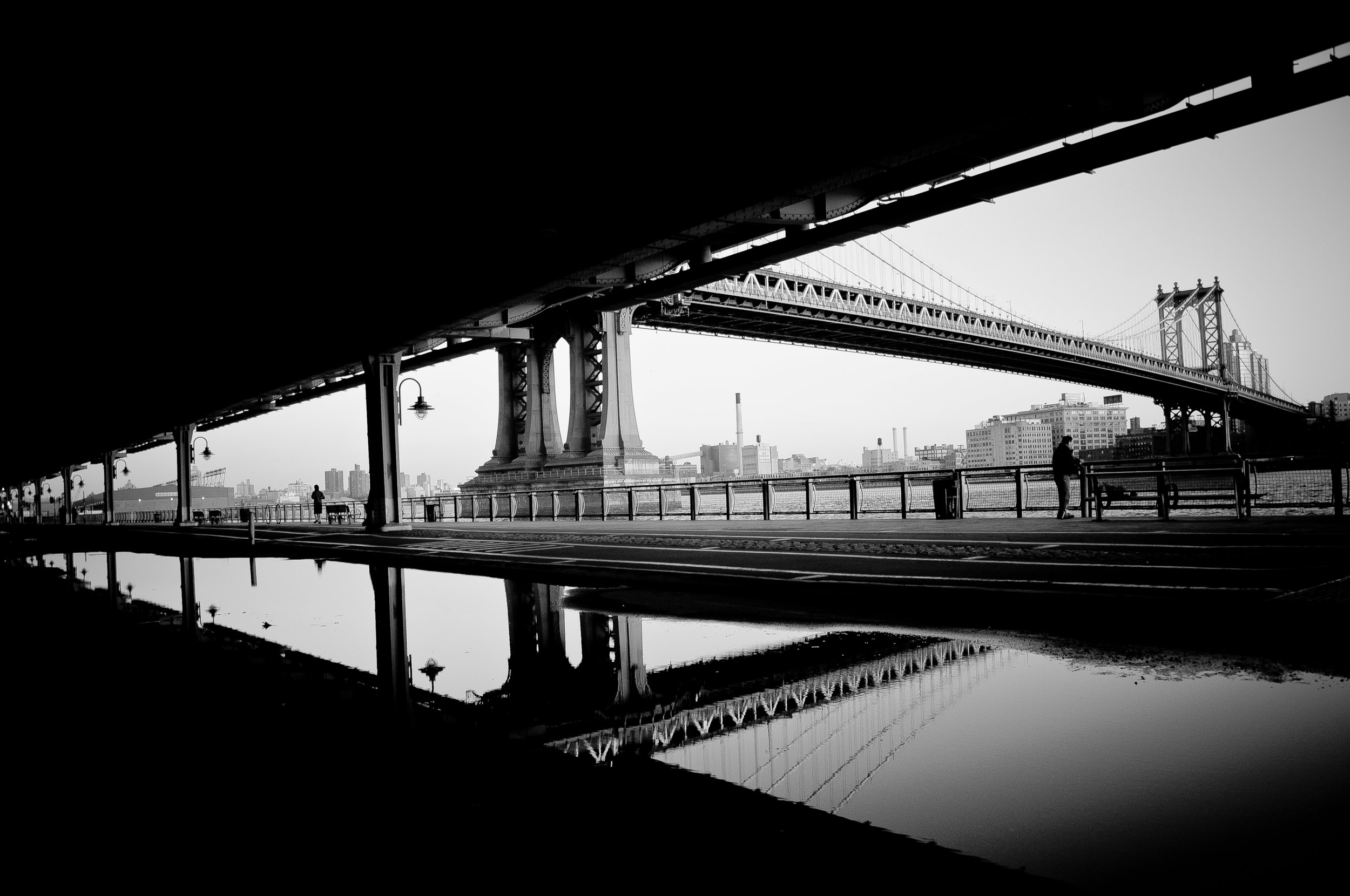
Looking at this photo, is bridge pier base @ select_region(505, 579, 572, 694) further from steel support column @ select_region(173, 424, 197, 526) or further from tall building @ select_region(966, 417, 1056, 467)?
tall building @ select_region(966, 417, 1056, 467)

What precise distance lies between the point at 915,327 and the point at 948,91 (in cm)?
4967

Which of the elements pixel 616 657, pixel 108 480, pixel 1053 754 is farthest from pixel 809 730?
pixel 108 480

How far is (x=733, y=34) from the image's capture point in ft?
26.0

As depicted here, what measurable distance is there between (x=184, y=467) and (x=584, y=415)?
29.2 metres

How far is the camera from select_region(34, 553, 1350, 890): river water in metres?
2.84

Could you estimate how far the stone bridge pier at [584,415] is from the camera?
35000 millimetres

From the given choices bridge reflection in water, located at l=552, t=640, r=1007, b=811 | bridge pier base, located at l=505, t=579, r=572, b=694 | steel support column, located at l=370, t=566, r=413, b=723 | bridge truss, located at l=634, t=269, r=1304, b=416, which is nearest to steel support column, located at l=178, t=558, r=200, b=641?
steel support column, located at l=370, t=566, r=413, b=723

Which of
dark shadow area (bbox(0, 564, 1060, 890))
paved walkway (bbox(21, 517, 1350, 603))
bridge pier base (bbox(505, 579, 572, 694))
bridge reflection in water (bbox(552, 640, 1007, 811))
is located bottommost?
paved walkway (bbox(21, 517, 1350, 603))

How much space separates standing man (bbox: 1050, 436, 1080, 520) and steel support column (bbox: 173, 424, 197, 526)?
46.2 m

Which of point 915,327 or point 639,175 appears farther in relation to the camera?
point 915,327

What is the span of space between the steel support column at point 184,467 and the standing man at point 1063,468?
152 feet

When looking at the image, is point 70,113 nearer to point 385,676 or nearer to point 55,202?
point 55,202

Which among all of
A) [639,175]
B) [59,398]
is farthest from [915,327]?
[639,175]

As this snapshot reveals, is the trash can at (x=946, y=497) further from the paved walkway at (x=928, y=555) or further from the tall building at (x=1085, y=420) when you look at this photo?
the tall building at (x=1085, y=420)
